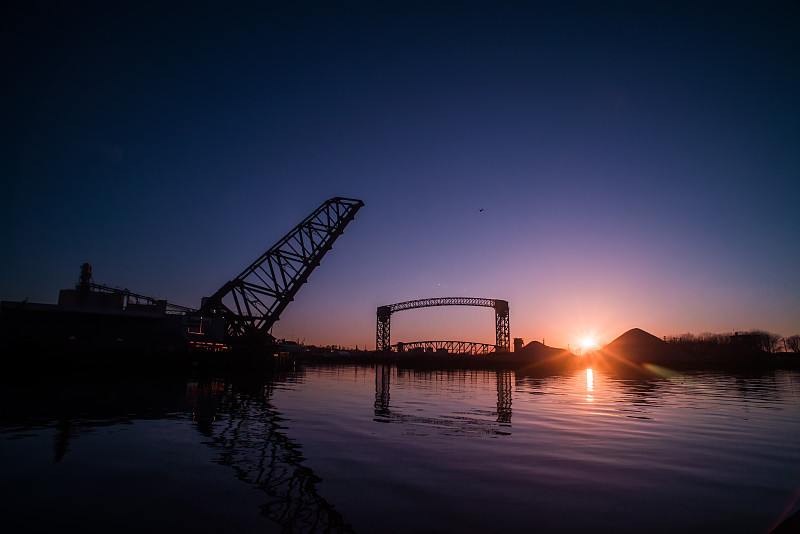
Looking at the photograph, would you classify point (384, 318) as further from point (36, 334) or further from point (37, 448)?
point (37, 448)

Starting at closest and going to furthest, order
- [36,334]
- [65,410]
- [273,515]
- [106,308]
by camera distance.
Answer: [273,515] → [65,410] → [36,334] → [106,308]

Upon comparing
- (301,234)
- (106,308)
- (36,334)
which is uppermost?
(301,234)

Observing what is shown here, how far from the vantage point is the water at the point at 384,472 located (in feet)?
15.8

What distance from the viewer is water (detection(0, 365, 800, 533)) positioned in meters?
4.80

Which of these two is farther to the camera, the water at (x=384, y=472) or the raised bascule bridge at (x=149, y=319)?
the raised bascule bridge at (x=149, y=319)

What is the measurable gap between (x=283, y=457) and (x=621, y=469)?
571 centimetres

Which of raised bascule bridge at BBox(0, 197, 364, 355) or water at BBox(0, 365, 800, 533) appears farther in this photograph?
raised bascule bridge at BBox(0, 197, 364, 355)

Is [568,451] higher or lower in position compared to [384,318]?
lower

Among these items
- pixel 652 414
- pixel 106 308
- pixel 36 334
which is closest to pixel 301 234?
pixel 106 308

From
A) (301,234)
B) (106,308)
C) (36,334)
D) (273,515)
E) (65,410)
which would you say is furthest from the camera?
(301,234)

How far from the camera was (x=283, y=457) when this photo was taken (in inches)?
292

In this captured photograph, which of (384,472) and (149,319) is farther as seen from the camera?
(149,319)

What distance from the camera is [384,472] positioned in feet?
21.9

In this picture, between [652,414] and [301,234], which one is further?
[301,234]
